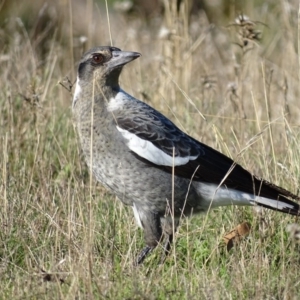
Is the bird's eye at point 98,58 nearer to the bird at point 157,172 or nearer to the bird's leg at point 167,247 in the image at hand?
the bird at point 157,172

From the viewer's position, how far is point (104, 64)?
5562 millimetres

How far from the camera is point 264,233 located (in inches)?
196

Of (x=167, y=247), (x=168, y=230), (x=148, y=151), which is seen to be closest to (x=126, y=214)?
(x=168, y=230)

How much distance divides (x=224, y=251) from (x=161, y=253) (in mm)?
405

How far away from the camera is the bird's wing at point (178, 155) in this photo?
517cm

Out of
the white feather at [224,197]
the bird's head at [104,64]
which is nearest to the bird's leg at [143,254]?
the white feather at [224,197]

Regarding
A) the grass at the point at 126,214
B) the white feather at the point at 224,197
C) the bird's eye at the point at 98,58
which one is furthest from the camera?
the bird's eye at the point at 98,58

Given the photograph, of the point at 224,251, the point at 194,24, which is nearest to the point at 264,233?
the point at 224,251

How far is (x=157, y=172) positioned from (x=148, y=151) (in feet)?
0.47

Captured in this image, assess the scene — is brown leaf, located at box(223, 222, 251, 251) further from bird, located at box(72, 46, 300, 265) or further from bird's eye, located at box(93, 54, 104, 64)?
bird's eye, located at box(93, 54, 104, 64)

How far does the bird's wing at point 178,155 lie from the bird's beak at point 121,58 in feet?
1.05

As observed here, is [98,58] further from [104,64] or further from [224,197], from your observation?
[224,197]

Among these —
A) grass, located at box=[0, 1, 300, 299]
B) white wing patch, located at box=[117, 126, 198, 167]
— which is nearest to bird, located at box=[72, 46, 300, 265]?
white wing patch, located at box=[117, 126, 198, 167]

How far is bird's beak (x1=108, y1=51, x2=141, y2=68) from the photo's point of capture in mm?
5453
